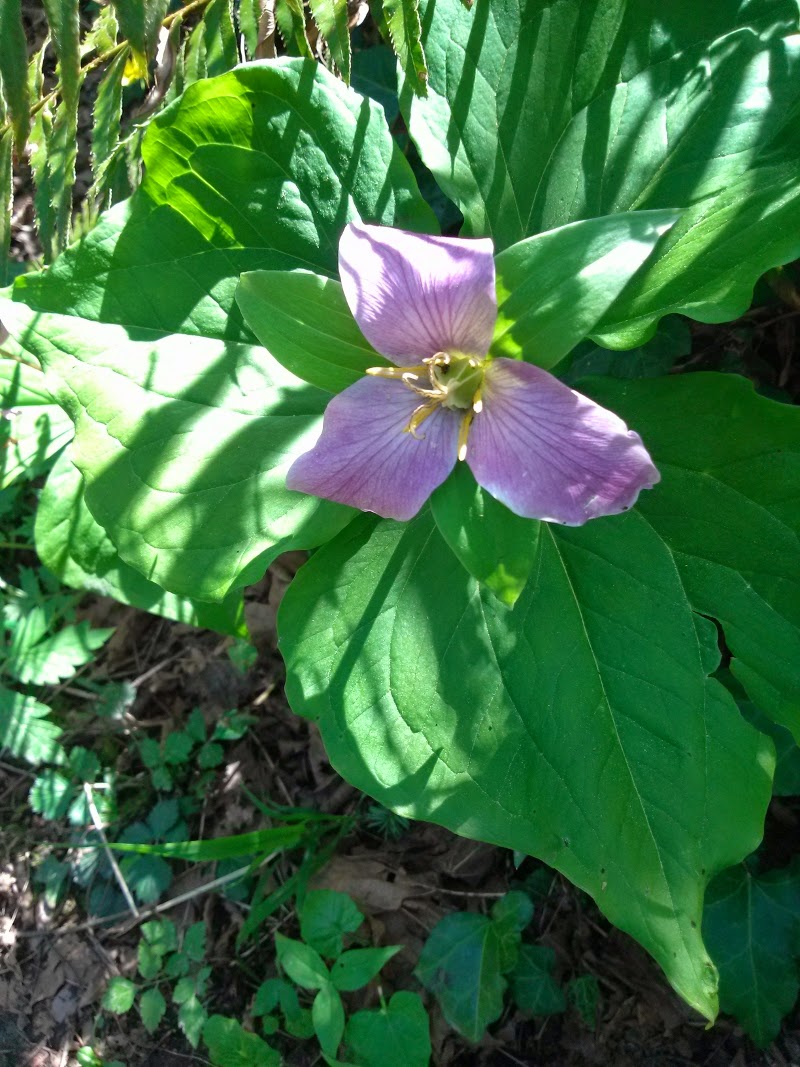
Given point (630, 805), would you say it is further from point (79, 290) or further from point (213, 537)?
point (79, 290)

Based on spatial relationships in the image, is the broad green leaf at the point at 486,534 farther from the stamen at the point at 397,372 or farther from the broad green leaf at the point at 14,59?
the broad green leaf at the point at 14,59

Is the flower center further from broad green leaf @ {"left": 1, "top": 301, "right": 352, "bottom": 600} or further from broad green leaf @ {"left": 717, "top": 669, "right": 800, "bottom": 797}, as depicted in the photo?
broad green leaf @ {"left": 717, "top": 669, "right": 800, "bottom": 797}

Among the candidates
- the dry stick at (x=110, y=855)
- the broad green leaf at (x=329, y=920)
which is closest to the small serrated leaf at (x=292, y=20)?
the broad green leaf at (x=329, y=920)

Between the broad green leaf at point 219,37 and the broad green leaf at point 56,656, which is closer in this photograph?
the broad green leaf at point 219,37

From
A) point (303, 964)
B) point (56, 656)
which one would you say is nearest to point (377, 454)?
point (303, 964)

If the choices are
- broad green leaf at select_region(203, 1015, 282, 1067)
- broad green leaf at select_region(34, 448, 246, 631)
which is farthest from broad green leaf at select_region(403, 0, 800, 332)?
broad green leaf at select_region(203, 1015, 282, 1067)

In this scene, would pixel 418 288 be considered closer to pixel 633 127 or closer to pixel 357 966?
pixel 633 127
